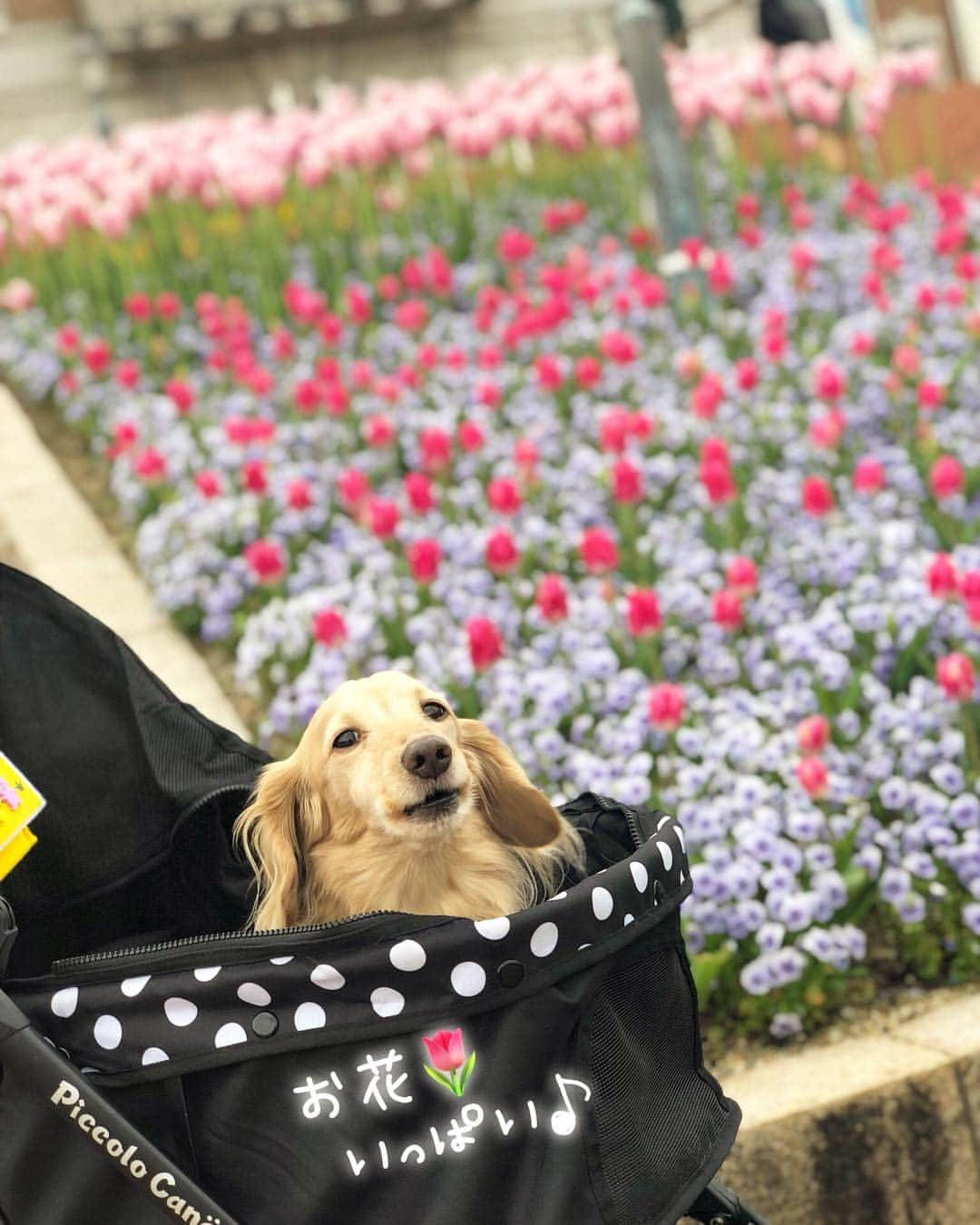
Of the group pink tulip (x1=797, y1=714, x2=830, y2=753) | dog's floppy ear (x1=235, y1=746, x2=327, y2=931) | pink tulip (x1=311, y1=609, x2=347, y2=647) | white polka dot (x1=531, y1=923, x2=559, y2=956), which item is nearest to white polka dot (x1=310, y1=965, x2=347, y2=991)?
white polka dot (x1=531, y1=923, x2=559, y2=956)

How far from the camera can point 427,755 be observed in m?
2.16

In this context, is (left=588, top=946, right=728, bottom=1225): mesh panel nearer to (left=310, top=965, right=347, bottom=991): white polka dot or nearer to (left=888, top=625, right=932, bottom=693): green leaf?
(left=310, top=965, right=347, bottom=991): white polka dot

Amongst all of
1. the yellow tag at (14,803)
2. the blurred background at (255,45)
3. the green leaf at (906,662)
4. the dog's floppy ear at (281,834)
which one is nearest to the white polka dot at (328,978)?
the yellow tag at (14,803)

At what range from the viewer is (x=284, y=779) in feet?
7.93

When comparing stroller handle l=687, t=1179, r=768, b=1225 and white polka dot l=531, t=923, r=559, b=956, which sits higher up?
white polka dot l=531, t=923, r=559, b=956

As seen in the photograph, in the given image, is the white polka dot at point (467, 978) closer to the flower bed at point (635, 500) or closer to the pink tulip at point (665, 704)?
the flower bed at point (635, 500)

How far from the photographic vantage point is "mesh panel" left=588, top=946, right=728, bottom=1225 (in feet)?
6.22

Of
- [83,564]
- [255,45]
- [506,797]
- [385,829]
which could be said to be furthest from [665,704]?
[255,45]

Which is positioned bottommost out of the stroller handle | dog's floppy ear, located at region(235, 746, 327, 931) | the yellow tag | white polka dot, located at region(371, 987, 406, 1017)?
the stroller handle

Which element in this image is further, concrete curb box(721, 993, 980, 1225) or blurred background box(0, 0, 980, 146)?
blurred background box(0, 0, 980, 146)

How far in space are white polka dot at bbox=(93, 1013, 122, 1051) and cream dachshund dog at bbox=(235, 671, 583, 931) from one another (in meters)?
0.47

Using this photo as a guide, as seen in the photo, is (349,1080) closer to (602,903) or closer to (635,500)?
(602,903)

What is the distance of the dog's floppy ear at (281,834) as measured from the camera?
2.36 metres

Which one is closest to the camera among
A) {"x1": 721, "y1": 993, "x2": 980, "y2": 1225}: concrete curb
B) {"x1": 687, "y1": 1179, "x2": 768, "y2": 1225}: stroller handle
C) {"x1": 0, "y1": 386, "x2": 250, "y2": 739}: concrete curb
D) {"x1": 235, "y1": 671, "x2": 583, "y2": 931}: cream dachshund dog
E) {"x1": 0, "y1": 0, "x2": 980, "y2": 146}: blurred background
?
{"x1": 687, "y1": 1179, "x2": 768, "y2": 1225}: stroller handle
